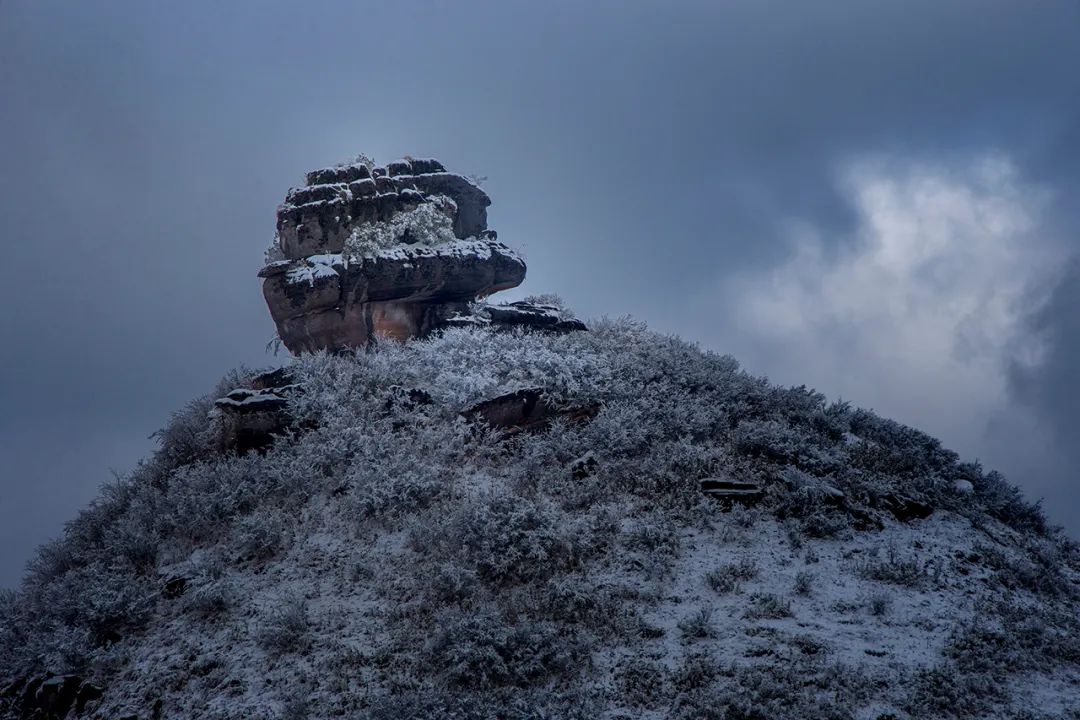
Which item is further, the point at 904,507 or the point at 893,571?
the point at 904,507

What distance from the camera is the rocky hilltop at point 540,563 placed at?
9.59m

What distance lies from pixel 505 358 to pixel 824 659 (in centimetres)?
1309

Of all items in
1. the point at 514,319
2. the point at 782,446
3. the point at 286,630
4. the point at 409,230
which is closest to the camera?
the point at 286,630

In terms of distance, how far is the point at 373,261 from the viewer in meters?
25.2

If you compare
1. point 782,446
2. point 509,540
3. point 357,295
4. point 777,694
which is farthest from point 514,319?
point 777,694

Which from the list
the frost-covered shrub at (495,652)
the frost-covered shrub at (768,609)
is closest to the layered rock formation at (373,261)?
the frost-covered shrub at (495,652)

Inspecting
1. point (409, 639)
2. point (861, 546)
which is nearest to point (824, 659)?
point (861, 546)

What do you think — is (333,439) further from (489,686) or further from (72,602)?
(489,686)

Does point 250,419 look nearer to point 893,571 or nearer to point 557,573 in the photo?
point 557,573

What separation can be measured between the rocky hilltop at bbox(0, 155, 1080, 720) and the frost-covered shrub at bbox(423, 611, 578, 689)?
4 centimetres

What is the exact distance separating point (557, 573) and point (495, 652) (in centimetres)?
255

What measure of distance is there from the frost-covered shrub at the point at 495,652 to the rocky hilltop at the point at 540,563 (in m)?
0.04

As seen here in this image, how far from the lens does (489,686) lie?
950cm

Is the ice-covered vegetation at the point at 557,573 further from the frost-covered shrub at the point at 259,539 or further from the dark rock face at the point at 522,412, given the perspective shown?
the dark rock face at the point at 522,412
